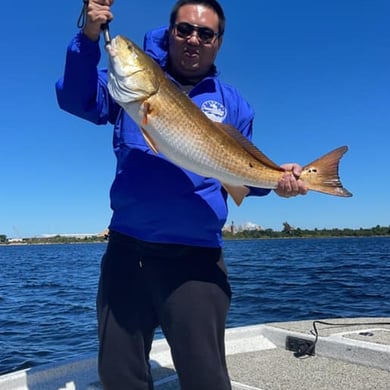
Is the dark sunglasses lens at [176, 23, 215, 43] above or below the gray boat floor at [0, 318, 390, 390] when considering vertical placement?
above

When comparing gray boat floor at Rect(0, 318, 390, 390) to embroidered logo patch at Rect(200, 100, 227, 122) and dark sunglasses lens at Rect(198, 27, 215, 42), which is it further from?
dark sunglasses lens at Rect(198, 27, 215, 42)

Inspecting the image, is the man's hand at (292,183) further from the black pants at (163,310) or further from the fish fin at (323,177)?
the black pants at (163,310)

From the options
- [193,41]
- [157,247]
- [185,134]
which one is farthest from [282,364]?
[193,41]

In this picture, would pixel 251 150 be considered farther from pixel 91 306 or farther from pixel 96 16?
pixel 91 306

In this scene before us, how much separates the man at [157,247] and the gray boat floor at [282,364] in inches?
71.2

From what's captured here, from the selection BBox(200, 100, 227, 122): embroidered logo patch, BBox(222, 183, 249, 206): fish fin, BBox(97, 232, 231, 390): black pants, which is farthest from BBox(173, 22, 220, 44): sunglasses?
BBox(97, 232, 231, 390): black pants

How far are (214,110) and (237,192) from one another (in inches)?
24.9

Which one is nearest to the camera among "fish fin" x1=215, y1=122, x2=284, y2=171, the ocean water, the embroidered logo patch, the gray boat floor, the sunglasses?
"fish fin" x1=215, y1=122, x2=284, y2=171

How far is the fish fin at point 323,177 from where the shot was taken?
3.35 m

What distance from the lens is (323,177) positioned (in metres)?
3.35

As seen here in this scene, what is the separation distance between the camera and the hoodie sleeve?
3.29 m

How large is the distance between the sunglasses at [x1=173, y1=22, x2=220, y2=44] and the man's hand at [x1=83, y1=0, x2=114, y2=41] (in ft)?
1.66

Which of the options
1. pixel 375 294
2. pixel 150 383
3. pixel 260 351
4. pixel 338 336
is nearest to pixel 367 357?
pixel 338 336

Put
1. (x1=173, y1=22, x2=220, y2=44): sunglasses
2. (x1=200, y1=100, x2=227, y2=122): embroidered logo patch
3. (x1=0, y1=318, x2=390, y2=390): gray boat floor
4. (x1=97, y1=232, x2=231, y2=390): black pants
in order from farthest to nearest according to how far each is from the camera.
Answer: (x1=0, y1=318, x2=390, y2=390): gray boat floor < (x1=200, y1=100, x2=227, y2=122): embroidered logo patch < (x1=173, y1=22, x2=220, y2=44): sunglasses < (x1=97, y1=232, x2=231, y2=390): black pants
